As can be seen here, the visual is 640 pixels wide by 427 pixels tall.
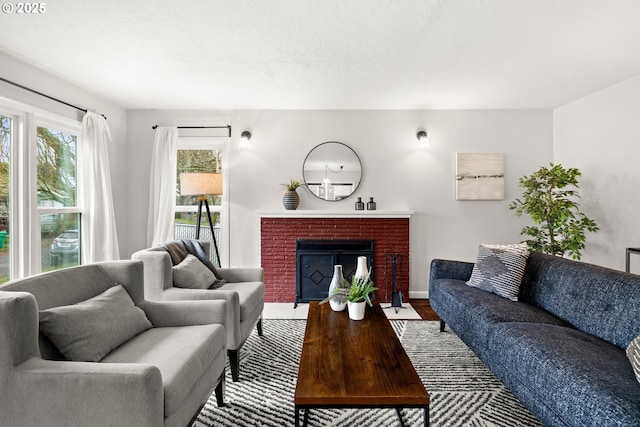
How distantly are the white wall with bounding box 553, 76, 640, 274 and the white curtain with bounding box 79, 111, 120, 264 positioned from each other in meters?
5.19

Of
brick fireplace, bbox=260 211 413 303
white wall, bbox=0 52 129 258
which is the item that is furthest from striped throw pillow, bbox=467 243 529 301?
white wall, bbox=0 52 129 258

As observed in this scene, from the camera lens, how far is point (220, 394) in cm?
204

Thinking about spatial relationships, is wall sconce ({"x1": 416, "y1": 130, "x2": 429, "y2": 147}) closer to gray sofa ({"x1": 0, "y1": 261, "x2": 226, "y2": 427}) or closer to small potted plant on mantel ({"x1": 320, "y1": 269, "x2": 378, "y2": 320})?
small potted plant on mantel ({"x1": 320, "y1": 269, "x2": 378, "y2": 320})

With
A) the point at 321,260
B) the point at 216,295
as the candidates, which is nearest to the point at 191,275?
the point at 216,295

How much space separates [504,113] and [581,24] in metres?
2.17

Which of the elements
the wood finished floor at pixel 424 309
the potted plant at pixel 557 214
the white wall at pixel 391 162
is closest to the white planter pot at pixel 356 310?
the wood finished floor at pixel 424 309

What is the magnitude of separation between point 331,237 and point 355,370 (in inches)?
112

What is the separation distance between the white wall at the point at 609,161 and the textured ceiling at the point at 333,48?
203mm

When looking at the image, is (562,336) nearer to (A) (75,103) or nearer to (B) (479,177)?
(B) (479,177)

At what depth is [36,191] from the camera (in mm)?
3133

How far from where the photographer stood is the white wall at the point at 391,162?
447cm

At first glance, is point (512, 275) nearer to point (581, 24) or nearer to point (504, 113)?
point (581, 24)

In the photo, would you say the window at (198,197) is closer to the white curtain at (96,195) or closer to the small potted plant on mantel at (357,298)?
the white curtain at (96,195)

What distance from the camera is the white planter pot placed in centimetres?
225
